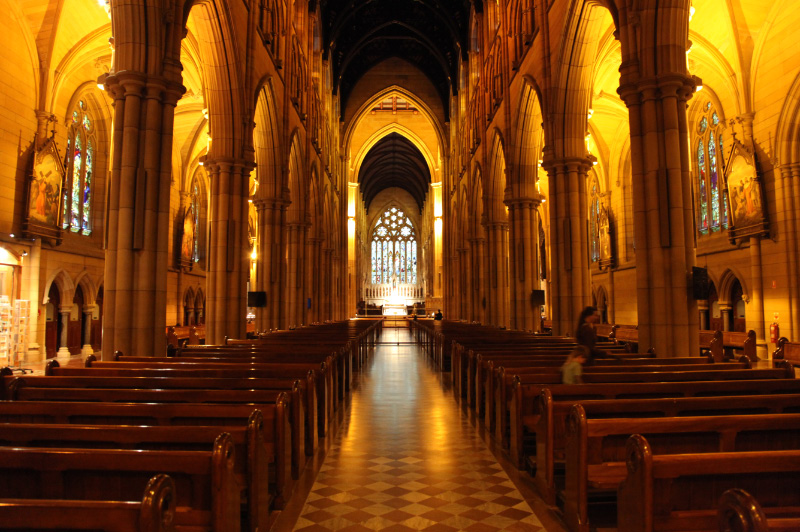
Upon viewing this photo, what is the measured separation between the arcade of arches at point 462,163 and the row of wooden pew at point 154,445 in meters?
3.43

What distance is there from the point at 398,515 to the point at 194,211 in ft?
86.9

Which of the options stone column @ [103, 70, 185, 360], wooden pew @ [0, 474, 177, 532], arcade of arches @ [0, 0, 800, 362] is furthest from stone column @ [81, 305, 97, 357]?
wooden pew @ [0, 474, 177, 532]

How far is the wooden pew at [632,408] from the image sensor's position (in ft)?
13.7

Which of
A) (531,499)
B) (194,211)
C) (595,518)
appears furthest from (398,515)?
(194,211)

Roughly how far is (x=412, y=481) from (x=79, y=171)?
18.8m

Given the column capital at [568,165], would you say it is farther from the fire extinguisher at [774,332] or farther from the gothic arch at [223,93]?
the fire extinguisher at [774,332]

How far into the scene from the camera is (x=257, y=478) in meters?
3.62

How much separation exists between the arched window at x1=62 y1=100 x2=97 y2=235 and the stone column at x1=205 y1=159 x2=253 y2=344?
878cm

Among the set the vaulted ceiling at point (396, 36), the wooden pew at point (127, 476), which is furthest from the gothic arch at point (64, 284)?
the vaulted ceiling at point (396, 36)

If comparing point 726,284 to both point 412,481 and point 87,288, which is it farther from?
point 87,288

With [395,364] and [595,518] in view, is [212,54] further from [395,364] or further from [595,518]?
[595,518]

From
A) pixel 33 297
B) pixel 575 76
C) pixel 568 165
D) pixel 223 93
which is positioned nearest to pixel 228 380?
pixel 223 93

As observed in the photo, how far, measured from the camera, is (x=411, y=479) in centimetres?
516

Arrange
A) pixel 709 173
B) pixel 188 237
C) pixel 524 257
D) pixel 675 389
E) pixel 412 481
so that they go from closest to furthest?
pixel 675 389, pixel 412 481, pixel 524 257, pixel 709 173, pixel 188 237
